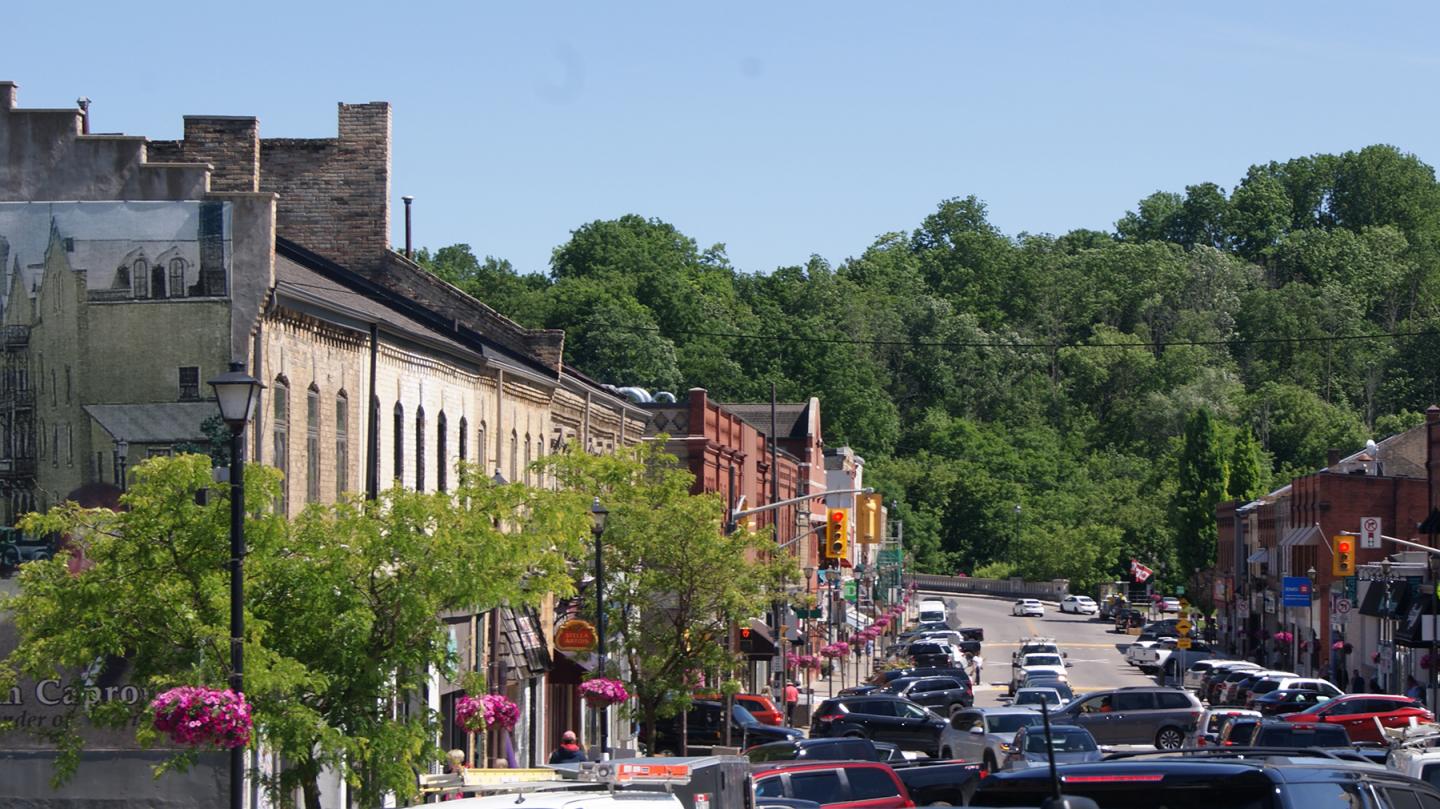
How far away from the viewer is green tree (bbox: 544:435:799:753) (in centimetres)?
4159

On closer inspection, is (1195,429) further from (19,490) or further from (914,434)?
(19,490)

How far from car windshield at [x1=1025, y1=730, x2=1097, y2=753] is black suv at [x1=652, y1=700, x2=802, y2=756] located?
38.4ft

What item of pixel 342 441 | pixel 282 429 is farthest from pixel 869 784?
pixel 342 441

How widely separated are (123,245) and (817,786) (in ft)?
37.0

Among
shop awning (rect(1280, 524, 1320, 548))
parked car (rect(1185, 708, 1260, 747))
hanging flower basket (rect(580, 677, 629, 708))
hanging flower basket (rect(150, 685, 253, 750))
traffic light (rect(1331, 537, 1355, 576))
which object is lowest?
parked car (rect(1185, 708, 1260, 747))

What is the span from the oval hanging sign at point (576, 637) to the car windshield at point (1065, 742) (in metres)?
9.94

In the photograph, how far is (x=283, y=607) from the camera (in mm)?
21297

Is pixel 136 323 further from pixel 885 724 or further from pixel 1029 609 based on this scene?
pixel 1029 609

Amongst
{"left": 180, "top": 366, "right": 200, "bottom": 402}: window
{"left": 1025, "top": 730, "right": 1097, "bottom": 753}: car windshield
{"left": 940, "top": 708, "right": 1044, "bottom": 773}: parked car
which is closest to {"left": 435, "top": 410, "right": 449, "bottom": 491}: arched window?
{"left": 180, "top": 366, "right": 200, "bottom": 402}: window

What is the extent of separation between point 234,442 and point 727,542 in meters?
24.3

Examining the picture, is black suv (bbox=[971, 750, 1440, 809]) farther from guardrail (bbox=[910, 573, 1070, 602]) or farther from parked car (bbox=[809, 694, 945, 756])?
guardrail (bbox=[910, 573, 1070, 602])

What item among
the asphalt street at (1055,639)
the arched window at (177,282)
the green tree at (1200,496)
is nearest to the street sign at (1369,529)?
the asphalt street at (1055,639)

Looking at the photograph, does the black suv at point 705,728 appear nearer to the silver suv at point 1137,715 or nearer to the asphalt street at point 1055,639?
the silver suv at point 1137,715

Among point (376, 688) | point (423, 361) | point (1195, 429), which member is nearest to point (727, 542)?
point (423, 361)
